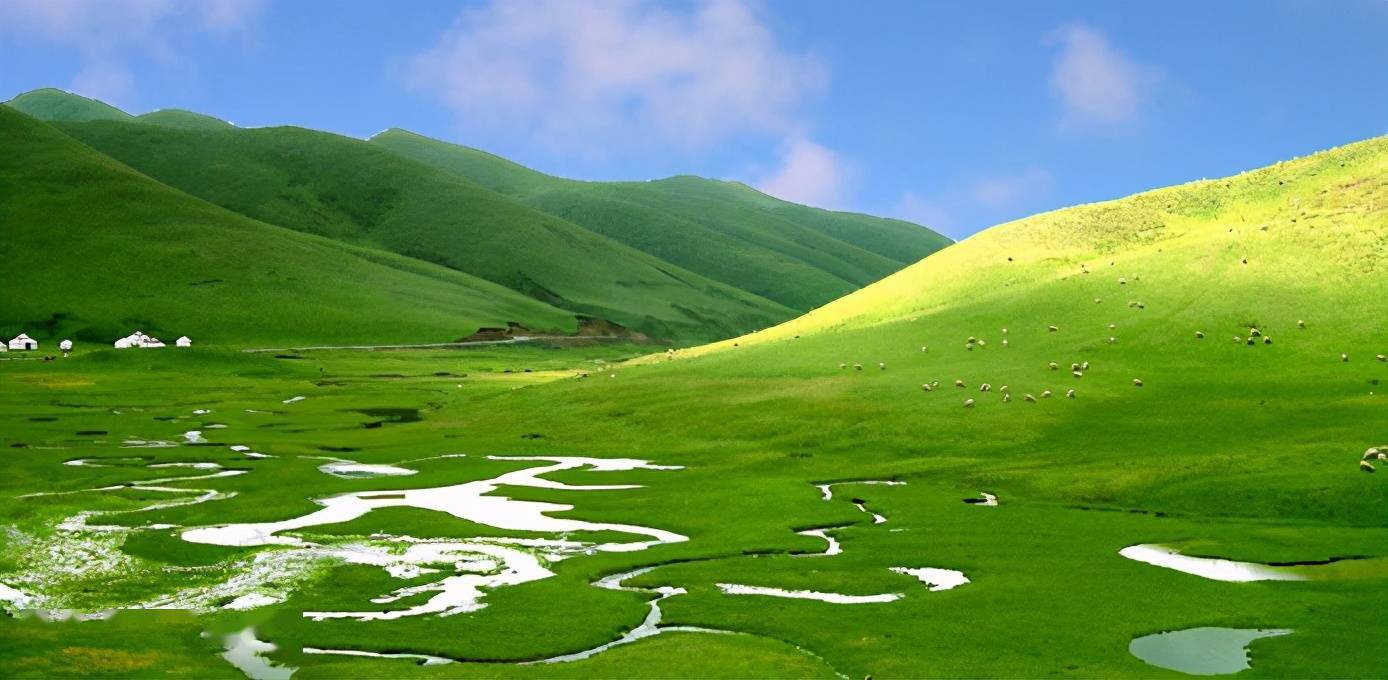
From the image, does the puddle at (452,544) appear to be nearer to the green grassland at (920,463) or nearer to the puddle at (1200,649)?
the green grassland at (920,463)

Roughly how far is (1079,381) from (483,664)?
150ft

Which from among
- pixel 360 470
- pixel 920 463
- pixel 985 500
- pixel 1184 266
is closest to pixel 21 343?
pixel 360 470

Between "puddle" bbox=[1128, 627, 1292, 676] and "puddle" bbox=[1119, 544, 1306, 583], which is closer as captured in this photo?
"puddle" bbox=[1128, 627, 1292, 676]

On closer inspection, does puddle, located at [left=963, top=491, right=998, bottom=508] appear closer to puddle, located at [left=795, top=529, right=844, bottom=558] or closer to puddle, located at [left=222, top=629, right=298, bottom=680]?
puddle, located at [left=795, top=529, right=844, bottom=558]

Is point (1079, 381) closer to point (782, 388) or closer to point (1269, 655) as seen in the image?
point (782, 388)

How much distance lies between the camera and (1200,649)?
24.4 metres

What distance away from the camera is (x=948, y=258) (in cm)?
9644

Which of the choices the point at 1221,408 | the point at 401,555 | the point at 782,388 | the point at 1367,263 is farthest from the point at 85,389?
the point at 1367,263

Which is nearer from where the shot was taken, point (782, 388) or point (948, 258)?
point (782, 388)

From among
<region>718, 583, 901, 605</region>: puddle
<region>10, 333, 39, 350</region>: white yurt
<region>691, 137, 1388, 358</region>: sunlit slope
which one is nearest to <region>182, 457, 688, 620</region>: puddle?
A: <region>718, 583, 901, 605</region>: puddle

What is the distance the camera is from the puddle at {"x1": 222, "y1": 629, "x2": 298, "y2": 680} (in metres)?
23.3

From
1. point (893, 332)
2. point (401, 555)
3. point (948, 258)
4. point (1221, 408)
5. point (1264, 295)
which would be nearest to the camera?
point (401, 555)

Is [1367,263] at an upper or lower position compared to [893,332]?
upper

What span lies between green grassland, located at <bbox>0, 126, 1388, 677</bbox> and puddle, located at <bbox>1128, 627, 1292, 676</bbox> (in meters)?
0.39
